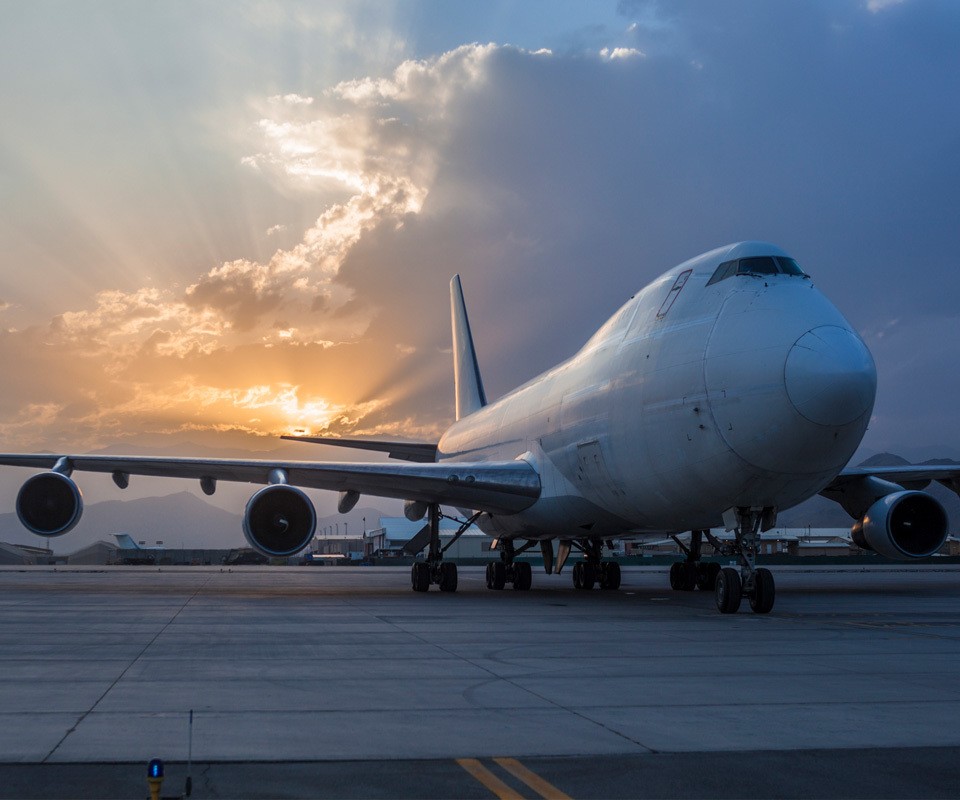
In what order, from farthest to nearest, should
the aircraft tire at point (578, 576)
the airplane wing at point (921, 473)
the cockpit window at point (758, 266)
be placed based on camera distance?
the aircraft tire at point (578, 576) → the airplane wing at point (921, 473) → the cockpit window at point (758, 266)

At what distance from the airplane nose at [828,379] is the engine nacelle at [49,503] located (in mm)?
16214

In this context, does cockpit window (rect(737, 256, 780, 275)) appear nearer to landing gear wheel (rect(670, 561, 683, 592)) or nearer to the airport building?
landing gear wheel (rect(670, 561, 683, 592))

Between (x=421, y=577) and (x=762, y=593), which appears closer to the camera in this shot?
(x=762, y=593)

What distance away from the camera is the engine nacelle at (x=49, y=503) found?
73.6 ft

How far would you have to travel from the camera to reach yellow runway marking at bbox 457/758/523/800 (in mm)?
4523

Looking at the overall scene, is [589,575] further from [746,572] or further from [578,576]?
[746,572]

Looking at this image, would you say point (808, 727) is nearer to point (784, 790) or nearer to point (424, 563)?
point (784, 790)

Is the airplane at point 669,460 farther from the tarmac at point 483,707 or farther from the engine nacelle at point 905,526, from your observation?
the tarmac at point 483,707

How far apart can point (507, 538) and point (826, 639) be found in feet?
43.4

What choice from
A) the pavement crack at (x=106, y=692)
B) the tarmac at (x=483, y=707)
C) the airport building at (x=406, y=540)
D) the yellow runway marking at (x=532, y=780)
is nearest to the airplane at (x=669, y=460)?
the tarmac at (x=483, y=707)

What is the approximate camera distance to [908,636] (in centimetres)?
1188

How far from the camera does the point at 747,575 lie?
14.5m

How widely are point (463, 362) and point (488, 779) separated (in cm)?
3103

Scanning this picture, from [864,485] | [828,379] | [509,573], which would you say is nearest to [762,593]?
[828,379]
